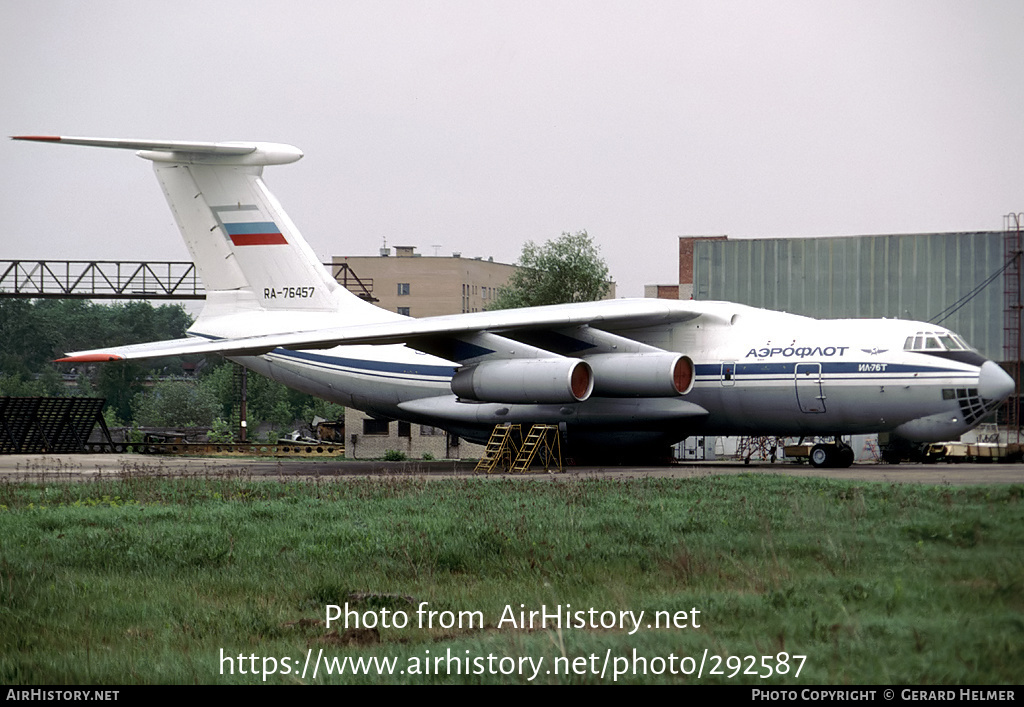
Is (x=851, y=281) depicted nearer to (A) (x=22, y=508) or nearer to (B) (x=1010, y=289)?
(B) (x=1010, y=289)

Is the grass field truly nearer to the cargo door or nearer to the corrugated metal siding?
the cargo door

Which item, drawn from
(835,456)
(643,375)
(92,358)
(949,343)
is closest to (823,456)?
(835,456)

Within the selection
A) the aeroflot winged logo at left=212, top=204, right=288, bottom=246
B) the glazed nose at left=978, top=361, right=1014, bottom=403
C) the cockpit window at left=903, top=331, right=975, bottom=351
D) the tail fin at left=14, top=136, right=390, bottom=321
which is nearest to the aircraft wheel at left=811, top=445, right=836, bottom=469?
the cockpit window at left=903, top=331, right=975, bottom=351

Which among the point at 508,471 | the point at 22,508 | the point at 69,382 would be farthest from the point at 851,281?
the point at 69,382

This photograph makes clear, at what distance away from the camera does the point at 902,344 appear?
23406 mm

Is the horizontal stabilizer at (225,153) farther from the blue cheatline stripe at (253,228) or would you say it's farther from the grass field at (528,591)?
the grass field at (528,591)

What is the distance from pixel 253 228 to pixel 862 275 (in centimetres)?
1923

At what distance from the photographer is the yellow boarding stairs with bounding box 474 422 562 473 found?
2520 centimetres

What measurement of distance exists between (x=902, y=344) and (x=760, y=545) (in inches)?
650

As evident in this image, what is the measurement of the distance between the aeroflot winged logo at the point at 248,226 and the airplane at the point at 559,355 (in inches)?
1.4

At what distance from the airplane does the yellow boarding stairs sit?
0.40 m

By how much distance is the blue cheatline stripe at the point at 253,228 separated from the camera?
94.8 feet

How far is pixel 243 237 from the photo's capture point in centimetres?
2909

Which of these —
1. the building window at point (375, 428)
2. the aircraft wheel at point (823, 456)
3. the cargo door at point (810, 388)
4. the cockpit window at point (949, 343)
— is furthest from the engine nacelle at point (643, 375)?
the building window at point (375, 428)
